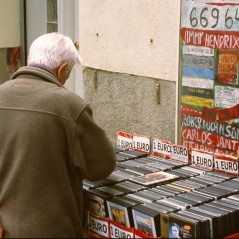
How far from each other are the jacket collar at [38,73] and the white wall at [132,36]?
7.73 feet

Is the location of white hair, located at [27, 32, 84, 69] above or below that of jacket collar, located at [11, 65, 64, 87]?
above

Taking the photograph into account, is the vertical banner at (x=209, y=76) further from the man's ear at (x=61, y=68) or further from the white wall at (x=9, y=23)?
the white wall at (x=9, y=23)

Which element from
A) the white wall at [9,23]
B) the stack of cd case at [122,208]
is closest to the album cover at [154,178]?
the stack of cd case at [122,208]

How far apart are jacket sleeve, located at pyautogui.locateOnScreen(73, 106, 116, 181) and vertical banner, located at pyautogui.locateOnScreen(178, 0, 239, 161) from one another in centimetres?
199

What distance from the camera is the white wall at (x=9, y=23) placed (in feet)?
28.7

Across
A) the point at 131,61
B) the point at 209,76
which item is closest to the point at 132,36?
the point at 131,61

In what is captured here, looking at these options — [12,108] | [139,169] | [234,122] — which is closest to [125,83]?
[234,122]

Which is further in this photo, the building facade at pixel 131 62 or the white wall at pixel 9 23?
the white wall at pixel 9 23

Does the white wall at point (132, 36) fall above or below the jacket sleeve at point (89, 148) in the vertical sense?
above

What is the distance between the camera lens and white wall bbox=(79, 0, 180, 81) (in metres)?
5.84

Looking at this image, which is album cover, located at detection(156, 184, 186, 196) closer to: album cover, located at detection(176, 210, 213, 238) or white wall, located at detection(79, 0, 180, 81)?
album cover, located at detection(176, 210, 213, 238)

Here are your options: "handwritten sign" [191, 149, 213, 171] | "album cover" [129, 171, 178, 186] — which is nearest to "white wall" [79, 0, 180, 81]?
"handwritten sign" [191, 149, 213, 171]

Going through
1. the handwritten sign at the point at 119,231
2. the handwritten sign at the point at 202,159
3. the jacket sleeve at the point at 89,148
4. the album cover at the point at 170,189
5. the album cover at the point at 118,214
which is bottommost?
the handwritten sign at the point at 119,231

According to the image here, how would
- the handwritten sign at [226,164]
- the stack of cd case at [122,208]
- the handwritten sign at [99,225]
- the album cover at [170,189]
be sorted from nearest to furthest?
the stack of cd case at [122,208]
the handwritten sign at [99,225]
the album cover at [170,189]
the handwritten sign at [226,164]
